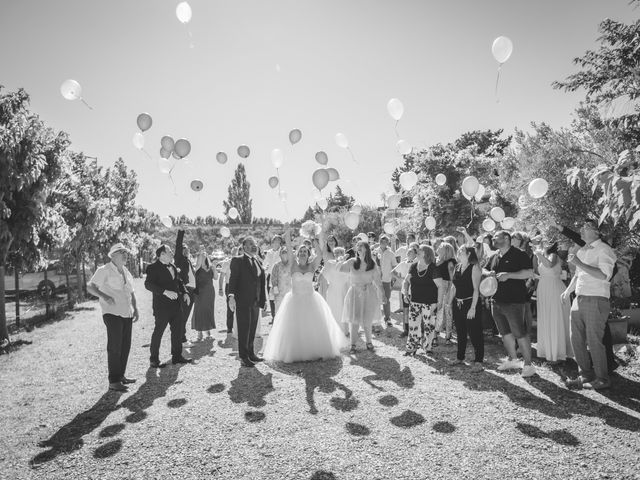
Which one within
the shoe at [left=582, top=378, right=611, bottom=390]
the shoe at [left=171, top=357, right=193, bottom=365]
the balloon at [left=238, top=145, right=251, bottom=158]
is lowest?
the shoe at [left=171, top=357, right=193, bottom=365]

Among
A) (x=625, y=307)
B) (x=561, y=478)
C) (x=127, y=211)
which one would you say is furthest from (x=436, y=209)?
(x=561, y=478)

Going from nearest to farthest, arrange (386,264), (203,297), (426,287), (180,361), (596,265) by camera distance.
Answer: (596,265)
(426,287)
(180,361)
(203,297)
(386,264)

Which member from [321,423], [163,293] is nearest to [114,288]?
[163,293]

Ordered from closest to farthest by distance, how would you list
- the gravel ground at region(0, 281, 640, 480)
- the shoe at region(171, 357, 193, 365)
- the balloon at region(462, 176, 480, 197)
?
the gravel ground at region(0, 281, 640, 480)
the shoe at region(171, 357, 193, 365)
the balloon at region(462, 176, 480, 197)

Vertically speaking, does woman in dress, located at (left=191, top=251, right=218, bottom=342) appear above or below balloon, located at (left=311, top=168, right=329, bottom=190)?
below

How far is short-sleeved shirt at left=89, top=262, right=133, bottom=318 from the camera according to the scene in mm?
5695

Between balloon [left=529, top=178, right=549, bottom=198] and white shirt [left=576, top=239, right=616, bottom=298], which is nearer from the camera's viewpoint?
white shirt [left=576, top=239, right=616, bottom=298]

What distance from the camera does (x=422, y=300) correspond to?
A: 6914 mm

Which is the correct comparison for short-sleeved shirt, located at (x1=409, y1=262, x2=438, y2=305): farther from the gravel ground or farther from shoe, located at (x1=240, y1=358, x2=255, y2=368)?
shoe, located at (x1=240, y1=358, x2=255, y2=368)

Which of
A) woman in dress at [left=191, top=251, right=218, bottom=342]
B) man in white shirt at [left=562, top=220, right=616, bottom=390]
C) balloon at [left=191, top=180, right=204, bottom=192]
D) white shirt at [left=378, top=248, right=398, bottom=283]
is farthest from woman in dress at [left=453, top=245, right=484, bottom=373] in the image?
balloon at [left=191, top=180, right=204, bottom=192]

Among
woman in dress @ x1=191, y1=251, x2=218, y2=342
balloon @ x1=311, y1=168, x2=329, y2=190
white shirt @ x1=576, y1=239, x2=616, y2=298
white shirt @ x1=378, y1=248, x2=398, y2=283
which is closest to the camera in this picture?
white shirt @ x1=576, y1=239, x2=616, y2=298

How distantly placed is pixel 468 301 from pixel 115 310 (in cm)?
514

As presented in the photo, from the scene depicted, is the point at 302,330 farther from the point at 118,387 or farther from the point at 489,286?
the point at 489,286

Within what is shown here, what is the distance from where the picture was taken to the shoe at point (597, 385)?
199 inches
